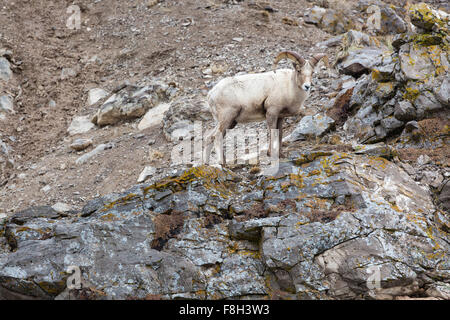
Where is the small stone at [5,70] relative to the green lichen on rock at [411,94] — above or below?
below

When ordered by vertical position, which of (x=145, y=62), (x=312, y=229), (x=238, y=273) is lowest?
(x=145, y=62)

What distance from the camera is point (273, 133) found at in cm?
1106

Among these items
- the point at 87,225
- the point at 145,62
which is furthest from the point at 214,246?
the point at 145,62

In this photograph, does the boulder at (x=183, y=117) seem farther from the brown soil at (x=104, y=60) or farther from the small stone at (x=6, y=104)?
the small stone at (x=6, y=104)

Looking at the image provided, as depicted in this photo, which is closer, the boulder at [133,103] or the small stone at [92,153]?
the small stone at [92,153]

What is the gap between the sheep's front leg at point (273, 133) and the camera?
433 inches

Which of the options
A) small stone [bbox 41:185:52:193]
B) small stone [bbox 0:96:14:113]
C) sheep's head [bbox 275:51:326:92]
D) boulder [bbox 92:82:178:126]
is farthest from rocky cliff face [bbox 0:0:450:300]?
small stone [bbox 0:96:14:113]

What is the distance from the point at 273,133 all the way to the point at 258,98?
3.16 ft

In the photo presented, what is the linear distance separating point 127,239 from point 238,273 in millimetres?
2205

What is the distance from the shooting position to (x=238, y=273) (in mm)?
7832

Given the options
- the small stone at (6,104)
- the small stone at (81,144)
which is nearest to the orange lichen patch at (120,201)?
the small stone at (81,144)

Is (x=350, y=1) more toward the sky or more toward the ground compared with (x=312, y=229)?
more toward the ground

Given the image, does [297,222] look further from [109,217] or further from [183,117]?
[183,117]
